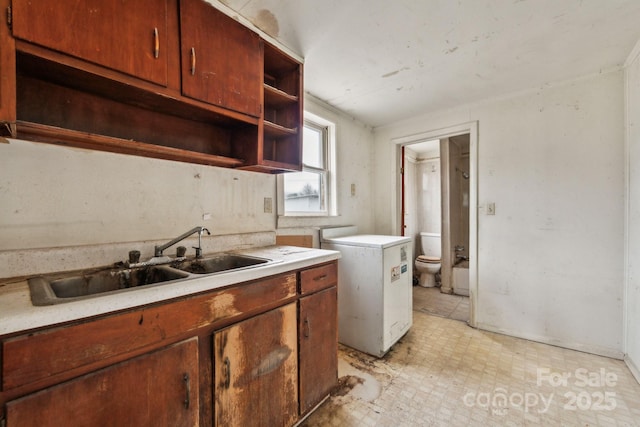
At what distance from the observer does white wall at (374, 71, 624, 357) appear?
210cm

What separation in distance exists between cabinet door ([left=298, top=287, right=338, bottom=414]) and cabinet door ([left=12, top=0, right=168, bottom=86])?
1.33 meters

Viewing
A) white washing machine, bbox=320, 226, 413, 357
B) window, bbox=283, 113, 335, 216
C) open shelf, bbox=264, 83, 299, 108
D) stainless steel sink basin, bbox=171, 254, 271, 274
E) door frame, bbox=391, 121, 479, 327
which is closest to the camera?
stainless steel sink basin, bbox=171, 254, 271, 274

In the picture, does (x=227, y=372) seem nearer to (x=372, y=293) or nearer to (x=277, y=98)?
(x=372, y=293)

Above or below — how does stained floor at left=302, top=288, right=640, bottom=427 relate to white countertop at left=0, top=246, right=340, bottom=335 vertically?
below

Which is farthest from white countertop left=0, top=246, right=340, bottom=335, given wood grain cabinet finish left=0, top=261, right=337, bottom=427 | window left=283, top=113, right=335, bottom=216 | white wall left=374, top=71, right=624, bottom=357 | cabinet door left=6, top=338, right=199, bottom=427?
white wall left=374, top=71, right=624, bottom=357

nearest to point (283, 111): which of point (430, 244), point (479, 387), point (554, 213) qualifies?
point (479, 387)

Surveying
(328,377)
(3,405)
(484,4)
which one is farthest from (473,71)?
(3,405)

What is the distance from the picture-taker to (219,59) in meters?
1.39

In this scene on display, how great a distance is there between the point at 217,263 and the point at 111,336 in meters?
0.75

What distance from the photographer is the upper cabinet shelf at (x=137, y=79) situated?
0.92m

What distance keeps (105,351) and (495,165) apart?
10.1ft

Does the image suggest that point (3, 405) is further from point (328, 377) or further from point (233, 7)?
point (233, 7)

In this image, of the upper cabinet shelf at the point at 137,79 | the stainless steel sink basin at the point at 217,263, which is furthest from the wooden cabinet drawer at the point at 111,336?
the upper cabinet shelf at the point at 137,79

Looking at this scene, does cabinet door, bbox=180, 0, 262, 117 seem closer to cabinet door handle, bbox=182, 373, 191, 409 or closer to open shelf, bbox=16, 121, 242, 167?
open shelf, bbox=16, 121, 242, 167
